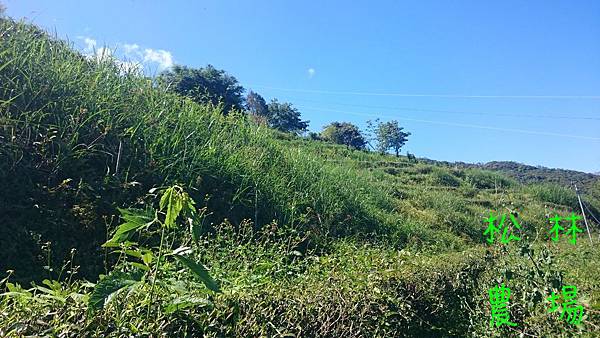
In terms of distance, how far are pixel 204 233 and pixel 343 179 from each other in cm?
453

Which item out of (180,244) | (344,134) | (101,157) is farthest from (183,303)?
(344,134)

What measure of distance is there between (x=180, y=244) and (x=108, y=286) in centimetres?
201

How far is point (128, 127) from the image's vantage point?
4219 millimetres

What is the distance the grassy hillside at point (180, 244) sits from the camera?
155cm

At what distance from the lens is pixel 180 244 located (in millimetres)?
3307

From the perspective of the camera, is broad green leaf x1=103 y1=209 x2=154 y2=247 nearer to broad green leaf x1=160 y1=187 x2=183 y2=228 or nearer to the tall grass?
broad green leaf x1=160 y1=187 x2=183 y2=228

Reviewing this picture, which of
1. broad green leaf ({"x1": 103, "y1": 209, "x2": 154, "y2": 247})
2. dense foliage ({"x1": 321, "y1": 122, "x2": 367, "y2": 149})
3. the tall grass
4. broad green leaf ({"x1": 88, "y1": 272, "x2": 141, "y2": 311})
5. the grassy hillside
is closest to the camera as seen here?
broad green leaf ({"x1": 88, "y1": 272, "x2": 141, "y2": 311})

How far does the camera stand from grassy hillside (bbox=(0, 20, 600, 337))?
155cm

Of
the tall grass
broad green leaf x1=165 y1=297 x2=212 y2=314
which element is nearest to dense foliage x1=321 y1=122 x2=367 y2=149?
the tall grass

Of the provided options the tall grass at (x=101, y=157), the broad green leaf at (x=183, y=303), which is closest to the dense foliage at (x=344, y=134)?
the tall grass at (x=101, y=157)

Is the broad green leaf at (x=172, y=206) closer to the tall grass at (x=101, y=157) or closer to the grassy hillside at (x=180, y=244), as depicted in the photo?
the grassy hillside at (x=180, y=244)

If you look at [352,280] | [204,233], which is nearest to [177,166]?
[204,233]

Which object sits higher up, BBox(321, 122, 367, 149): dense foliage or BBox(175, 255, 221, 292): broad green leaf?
BBox(321, 122, 367, 149): dense foliage

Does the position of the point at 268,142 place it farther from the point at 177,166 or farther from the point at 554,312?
the point at 554,312
